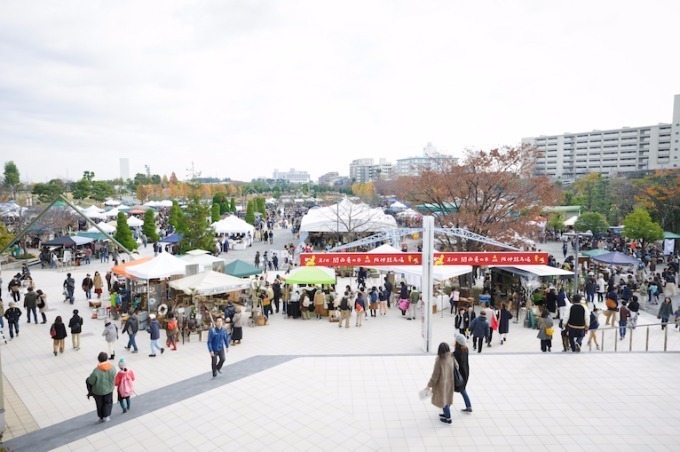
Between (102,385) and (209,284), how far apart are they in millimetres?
6108

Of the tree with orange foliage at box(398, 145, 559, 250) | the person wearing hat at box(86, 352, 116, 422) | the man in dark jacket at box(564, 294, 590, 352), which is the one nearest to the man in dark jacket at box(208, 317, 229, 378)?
the person wearing hat at box(86, 352, 116, 422)

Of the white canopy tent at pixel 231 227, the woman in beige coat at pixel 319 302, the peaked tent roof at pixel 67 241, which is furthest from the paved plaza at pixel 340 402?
the white canopy tent at pixel 231 227

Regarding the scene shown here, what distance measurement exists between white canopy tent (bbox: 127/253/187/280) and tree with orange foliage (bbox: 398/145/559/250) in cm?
1037

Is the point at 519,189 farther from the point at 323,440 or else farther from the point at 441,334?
the point at 323,440

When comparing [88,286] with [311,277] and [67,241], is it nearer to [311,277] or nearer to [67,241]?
[311,277]

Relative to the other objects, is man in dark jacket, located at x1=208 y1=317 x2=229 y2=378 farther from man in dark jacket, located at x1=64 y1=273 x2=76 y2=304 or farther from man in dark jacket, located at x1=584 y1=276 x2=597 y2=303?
man in dark jacket, located at x1=584 y1=276 x2=597 y2=303

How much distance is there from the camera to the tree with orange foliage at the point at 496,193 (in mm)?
16656

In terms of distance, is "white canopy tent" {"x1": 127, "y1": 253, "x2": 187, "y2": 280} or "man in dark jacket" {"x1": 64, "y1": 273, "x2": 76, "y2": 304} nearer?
"white canopy tent" {"x1": 127, "y1": 253, "x2": 187, "y2": 280}

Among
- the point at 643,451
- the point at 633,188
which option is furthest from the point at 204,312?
the point at 633,188

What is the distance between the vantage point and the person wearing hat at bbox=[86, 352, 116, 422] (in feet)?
21.9

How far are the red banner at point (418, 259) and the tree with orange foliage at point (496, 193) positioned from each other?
5.80 meters

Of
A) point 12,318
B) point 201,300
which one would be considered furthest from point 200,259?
point 12,318

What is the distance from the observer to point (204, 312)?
12688mm

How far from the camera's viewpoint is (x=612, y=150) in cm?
8781
